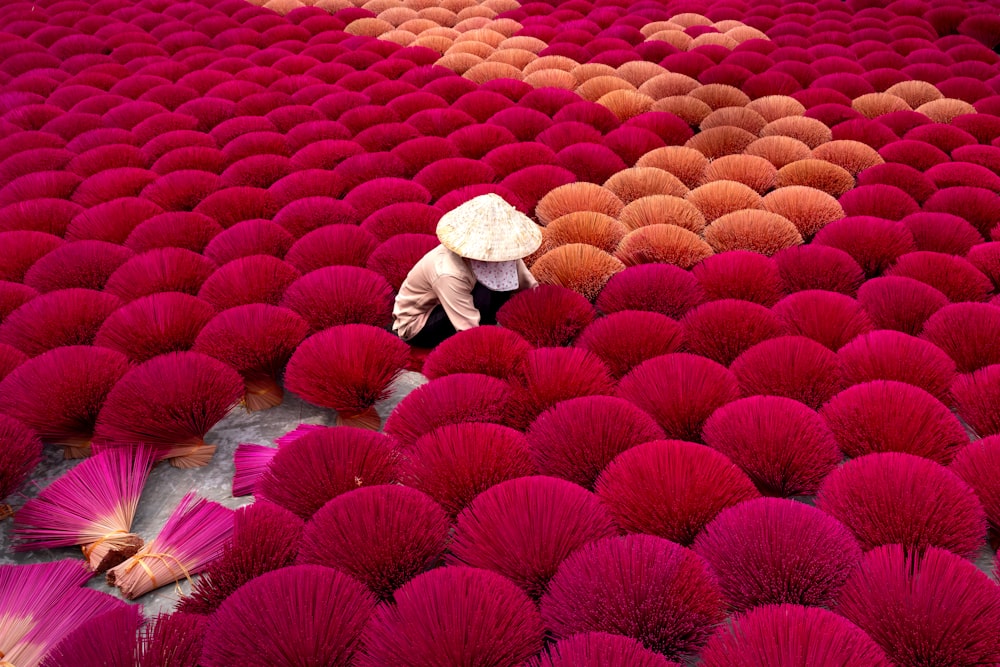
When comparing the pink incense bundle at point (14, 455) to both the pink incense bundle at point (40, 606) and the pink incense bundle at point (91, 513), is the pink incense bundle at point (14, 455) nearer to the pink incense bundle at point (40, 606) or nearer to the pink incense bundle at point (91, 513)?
the pink incense bundle at point (91, 513)

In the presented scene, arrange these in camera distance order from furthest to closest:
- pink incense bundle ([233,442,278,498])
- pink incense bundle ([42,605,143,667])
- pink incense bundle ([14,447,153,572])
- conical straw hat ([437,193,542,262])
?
conical straw hat ([437,193,542,262]) < pink incense bundle ([233,442,278,498]) < pink incense bundle ([14,447,153,572]) < pink incense bundle ([42,605,143,667])

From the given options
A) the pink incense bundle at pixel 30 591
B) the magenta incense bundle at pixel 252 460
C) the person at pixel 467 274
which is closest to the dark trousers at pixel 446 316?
the person at pixel 467 274

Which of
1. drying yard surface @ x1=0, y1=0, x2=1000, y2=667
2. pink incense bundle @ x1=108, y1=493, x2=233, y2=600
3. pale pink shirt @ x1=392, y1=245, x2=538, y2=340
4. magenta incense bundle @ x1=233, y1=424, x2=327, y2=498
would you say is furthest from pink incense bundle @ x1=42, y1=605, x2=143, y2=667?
pale pink shirt @ x1=392, y1=245, x2=538, y2=340

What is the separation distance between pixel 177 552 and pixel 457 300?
0.59 meters

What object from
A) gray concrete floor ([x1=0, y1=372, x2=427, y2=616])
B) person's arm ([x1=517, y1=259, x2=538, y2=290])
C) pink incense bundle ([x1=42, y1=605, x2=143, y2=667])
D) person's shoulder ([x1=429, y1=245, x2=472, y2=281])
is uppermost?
person's shoulder ([x1=429, y1=245, x2=472, y2=281])

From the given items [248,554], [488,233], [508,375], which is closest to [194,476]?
[248,554]

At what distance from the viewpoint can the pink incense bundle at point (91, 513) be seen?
94 centimetres

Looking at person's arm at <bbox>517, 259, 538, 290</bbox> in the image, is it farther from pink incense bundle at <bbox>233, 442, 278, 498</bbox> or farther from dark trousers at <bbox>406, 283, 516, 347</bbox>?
pink incense bundle at <bbox>233, 442, 278, 498</bbox>

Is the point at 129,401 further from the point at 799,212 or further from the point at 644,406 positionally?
the point at 799,212

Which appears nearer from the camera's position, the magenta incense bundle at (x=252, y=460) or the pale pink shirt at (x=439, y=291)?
the magenta incense bundle at (x=252, y=460)

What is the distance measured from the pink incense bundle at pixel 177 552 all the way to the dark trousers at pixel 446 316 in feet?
1.69

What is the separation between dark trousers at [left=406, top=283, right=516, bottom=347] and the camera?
1342 millimetres

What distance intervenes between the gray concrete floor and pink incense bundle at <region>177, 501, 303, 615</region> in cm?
9

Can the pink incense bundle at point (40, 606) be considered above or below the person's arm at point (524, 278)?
below
